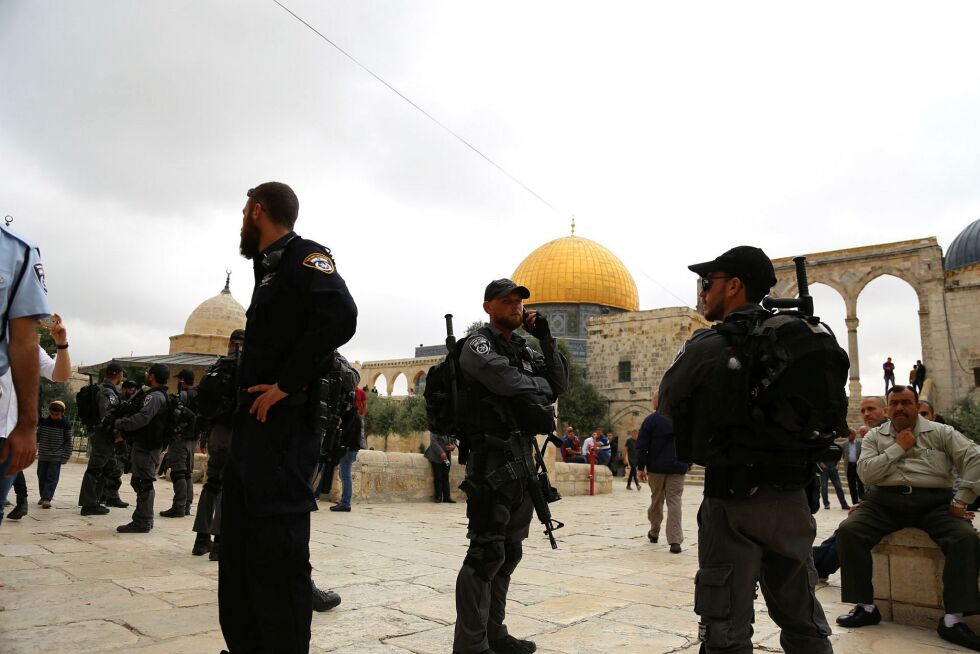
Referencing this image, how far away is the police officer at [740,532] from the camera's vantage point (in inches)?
79.2

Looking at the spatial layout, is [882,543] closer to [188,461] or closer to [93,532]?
[93,532]

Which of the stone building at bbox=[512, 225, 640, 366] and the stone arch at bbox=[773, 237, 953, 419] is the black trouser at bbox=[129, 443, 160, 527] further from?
the stone building at bbox=[512, 225, 640, 366]

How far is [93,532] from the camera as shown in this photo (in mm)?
5828

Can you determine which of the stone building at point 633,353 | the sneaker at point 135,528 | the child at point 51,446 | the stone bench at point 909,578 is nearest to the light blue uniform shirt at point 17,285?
the sneaker at point 135,528

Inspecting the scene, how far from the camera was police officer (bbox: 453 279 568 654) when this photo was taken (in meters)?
2.64

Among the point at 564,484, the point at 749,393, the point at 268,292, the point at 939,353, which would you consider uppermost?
the point at 939,353

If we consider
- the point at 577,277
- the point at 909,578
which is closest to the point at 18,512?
the point at 909,578

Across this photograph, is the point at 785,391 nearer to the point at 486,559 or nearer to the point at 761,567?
the point at 761,567

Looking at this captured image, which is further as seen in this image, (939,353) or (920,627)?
(939,353)

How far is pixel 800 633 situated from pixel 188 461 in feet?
23.6

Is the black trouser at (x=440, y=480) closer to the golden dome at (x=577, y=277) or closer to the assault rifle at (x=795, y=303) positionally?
the assault rifle at (x=795, y=303)

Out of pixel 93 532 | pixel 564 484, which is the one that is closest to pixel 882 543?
pixel 93 532

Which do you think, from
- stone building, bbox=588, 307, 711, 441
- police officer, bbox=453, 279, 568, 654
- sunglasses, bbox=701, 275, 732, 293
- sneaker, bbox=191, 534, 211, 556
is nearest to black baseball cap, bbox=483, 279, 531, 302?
police officer, bbox=453, 279, 568, 654

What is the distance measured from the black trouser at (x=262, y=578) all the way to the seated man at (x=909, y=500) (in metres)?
3.14
